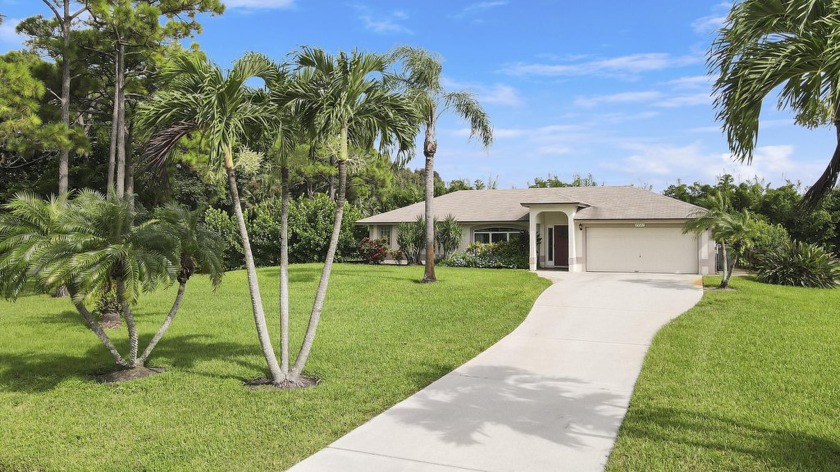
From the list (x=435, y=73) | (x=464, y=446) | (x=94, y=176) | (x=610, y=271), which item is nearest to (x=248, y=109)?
(x=464, y=446)

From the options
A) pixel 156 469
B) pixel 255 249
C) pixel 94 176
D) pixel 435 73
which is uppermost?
pixel 435 73

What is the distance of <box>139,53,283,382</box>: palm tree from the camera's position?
706 cm

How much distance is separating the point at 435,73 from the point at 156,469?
1558 centimetres

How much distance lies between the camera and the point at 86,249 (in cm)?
762

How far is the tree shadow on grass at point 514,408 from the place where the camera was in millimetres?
6004

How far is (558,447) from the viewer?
5.57 metres

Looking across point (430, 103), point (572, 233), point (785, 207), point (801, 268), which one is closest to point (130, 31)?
point (430, 103)

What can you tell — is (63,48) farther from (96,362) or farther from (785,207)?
(785,207)

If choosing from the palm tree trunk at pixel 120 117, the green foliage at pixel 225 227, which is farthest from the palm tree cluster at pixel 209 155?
the green foliage at pixel 225 227

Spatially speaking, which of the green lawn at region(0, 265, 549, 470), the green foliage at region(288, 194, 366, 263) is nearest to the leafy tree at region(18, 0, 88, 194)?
the green lawn at region(0, 265, 549, 470)

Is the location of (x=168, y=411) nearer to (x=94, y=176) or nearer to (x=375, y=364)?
(x=375, y=364)

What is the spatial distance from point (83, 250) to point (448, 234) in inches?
798

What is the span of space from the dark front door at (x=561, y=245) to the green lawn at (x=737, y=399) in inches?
549

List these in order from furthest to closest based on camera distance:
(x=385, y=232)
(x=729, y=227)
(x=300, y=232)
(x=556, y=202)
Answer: (x=385, y=232) → (x=300, y=232) → (x=556, y=202) → (x=729, y=227)
